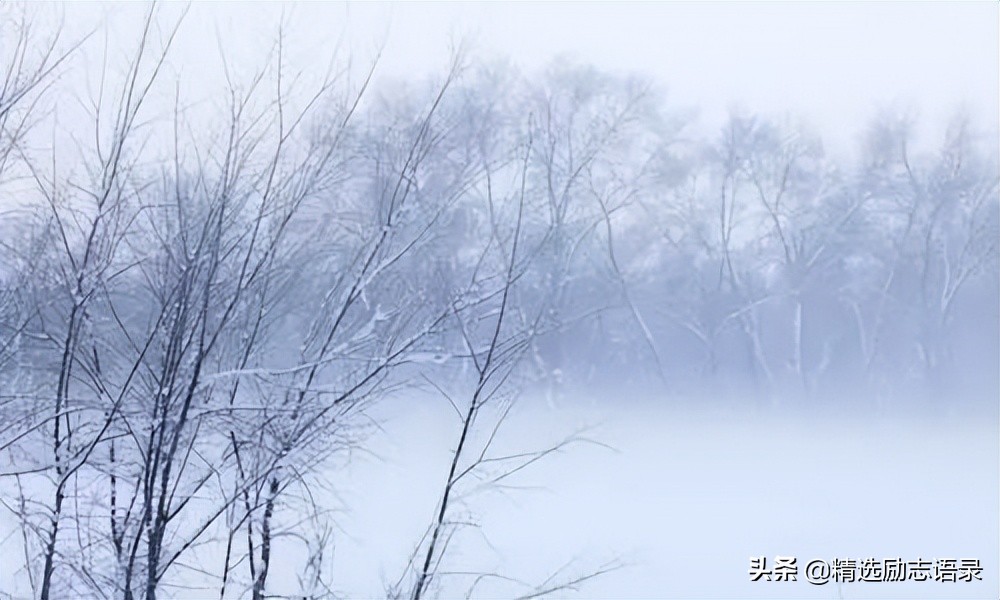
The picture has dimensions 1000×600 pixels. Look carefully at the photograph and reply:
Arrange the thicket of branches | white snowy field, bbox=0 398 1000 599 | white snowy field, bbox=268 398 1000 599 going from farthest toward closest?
white snowy field, bbox=268 398 1000 599
white snowy field, bbox=0 398 1000 599
the thicket of branches

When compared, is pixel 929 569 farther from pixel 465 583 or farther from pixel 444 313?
pixel 444 313

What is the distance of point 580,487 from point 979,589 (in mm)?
1922

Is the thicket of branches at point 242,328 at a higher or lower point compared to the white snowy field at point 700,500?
higher

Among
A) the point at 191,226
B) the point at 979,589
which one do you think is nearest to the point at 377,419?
the point at 191,226

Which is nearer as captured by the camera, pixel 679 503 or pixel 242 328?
pixel 242 328

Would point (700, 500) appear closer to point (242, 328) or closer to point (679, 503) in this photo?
point (679, 503)

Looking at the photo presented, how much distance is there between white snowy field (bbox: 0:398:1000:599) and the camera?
2951mm

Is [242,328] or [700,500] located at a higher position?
[242,328]

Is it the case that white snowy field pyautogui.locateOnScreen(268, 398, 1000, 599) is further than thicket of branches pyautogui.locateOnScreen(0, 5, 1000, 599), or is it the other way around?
white snowy field pyautogui.locateOnScreen(268, 398, 1000, 599)

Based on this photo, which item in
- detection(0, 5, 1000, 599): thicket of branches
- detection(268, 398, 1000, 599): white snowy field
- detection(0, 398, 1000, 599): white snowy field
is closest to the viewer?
detection(0, 5, 1000, 599): thicket of branches

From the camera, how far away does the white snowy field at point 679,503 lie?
9.68ft

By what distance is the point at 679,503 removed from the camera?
5180 mm

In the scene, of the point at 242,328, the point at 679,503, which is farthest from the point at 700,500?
the point at 242,328

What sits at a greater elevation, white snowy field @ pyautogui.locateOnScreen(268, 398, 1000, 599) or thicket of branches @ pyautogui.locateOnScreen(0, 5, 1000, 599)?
thicket of branches @ pyautogui.locateOnScreen(0, 5, 1000, 599)
